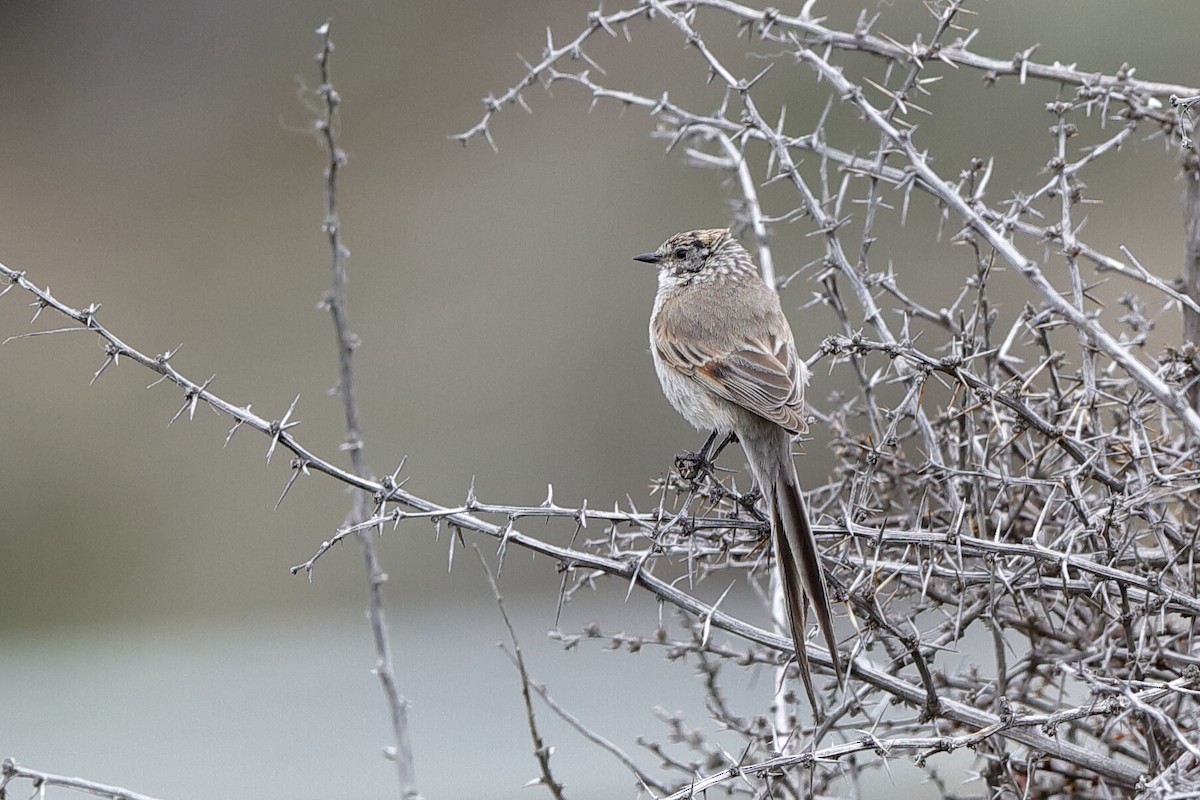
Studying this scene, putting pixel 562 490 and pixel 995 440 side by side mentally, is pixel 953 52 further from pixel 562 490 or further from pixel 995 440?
pixel 562 490

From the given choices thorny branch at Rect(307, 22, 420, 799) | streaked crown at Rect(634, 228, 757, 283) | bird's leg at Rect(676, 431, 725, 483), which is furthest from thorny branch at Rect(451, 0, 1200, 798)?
streaked crown at Rect(634, 228, 757, 283)

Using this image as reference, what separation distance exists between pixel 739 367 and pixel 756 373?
4.1 inches

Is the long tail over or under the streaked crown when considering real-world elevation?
under

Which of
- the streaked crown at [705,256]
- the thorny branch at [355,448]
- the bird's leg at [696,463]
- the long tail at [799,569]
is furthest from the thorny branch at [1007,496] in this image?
the streaked crown at [705,256]

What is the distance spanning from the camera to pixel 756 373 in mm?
4145

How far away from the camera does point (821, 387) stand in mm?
10070

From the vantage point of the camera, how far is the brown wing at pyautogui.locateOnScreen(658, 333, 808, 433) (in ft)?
12.5

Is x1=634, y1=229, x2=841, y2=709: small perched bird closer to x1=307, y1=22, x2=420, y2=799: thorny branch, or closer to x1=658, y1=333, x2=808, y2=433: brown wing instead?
x1=658, y1=333, x2=808, y2=433: brown wing

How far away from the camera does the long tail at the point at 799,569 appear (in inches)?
111

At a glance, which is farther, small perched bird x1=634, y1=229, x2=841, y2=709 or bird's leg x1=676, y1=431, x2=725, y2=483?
bird's leg x1=676, y1=431, x2=725, y2=483

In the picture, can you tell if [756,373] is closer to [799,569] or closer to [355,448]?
[799,569]

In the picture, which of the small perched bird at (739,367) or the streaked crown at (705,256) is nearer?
the small perched bird at (739,367)

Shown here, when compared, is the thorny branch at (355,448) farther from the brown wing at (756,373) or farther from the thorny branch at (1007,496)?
the brown wing at (756,373)

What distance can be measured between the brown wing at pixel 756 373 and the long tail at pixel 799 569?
1.28 ft
